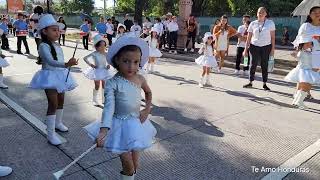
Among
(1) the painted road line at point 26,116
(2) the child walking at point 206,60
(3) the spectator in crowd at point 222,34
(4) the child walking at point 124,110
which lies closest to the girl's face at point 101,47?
(1) the painted road line at point 26,116

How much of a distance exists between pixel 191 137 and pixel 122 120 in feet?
7.73

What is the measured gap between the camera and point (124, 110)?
3.23 meters

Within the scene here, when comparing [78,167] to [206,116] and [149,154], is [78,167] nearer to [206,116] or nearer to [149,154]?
[149,154]

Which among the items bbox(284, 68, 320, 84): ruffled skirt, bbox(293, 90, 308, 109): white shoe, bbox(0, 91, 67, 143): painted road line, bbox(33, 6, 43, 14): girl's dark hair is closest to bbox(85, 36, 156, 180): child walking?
bbox(0, 91, 67, 143): painted road line

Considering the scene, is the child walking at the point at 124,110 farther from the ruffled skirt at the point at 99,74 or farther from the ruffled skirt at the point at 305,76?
the ruffled skirt at the point at 305,76

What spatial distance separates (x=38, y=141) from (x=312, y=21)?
18.4 ft

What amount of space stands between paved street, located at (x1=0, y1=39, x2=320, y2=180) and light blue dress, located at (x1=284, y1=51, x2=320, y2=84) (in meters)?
0.61

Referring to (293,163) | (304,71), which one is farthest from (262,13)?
(293,163)

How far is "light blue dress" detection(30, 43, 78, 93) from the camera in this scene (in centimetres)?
488

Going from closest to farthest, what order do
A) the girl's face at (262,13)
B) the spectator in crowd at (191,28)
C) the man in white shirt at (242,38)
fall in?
the girl's face at (262,13) → the man in white shirt at (242,38) → the spectator in crowd at (191,28)

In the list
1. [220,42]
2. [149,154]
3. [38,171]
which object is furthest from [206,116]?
[220,42]

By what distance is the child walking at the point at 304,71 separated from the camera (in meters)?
7.13

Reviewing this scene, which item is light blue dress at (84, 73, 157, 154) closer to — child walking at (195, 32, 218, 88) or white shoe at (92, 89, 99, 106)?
white shoe at (92, 89, 99, 106)

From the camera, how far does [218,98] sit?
808 centimetres
